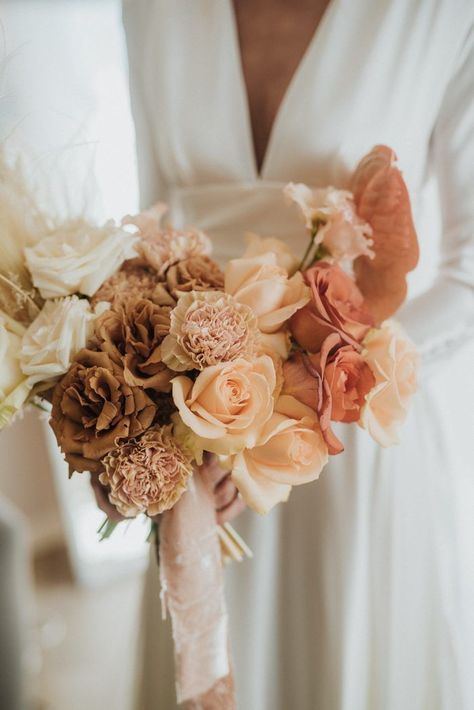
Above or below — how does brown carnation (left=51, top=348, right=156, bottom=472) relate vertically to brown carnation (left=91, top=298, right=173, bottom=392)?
below

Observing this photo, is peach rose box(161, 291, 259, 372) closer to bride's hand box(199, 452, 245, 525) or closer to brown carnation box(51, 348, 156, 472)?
brown carnation box(51, 348, 156, 472)

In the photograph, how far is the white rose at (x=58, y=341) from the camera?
55 centimetres

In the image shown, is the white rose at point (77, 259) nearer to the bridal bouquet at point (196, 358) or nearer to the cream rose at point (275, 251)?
the bridal bouquet at point (196, 358)

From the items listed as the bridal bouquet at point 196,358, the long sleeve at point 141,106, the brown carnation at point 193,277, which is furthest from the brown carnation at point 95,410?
the long sleeve at point 141,106

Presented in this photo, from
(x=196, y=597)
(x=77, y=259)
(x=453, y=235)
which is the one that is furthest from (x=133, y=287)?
(x=453, y=235)

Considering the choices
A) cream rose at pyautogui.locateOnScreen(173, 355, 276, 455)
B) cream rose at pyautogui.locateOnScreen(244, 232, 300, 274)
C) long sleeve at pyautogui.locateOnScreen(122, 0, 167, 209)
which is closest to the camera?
cream rose at pyautogui.locateOnScreen(173, 355, 276, 455)

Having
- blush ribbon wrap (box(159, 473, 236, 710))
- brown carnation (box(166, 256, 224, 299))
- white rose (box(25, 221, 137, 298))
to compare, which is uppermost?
white rose (box(25, 221, 137, 298))

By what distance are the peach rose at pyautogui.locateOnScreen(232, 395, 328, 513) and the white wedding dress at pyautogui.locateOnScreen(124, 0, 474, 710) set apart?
0.29 meters

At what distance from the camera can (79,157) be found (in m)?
0.68

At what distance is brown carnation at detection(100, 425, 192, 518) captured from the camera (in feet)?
1.75

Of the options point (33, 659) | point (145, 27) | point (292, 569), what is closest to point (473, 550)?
point (292, 569)

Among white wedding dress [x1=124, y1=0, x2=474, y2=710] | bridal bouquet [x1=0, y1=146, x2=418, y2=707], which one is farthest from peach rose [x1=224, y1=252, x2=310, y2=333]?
white wedding dress [x1=124, y1=0, x2=474, y2=710]

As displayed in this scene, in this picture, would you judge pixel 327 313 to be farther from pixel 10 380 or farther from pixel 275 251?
pixel 10 380

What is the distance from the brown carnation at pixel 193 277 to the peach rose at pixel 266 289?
0.03m
